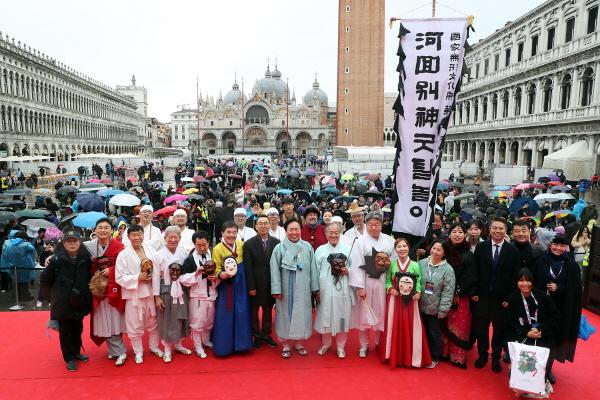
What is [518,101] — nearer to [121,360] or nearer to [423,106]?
[423,106]

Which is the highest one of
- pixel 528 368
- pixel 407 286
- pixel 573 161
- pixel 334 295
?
pixel 573 161

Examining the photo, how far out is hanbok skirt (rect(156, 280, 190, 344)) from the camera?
4.99m

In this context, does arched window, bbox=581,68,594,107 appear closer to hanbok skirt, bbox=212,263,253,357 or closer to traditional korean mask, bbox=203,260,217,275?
hanbok skirt, bbox=212,263,253,357

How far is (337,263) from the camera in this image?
16.4ft

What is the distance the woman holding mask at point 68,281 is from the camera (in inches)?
184

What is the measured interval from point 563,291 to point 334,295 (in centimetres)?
250

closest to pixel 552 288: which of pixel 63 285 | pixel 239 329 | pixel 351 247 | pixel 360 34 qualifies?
pixel 351 247

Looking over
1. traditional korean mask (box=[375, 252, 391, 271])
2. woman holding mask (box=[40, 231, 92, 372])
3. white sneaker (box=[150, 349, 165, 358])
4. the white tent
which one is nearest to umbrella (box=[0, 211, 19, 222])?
woman holding mask (box=[40, 231, 92, 372])

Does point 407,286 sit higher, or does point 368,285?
point 407,286

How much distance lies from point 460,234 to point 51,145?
162 feet

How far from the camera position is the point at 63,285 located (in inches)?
183

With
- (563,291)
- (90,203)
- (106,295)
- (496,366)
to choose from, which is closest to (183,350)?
(106,295)

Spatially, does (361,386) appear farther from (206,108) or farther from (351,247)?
(206,108)

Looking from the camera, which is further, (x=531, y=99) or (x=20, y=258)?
(x=531, y=99)
